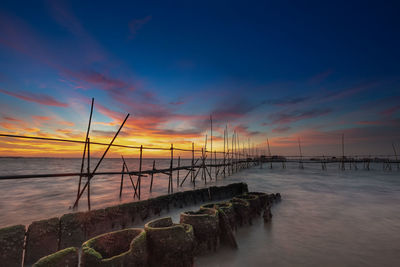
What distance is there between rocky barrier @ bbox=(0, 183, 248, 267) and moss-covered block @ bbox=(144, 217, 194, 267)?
134cm

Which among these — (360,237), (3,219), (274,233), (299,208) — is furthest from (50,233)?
(299,208)

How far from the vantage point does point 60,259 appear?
2.67 metres

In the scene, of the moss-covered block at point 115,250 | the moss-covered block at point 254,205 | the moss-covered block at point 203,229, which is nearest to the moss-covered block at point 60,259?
the moss-covered block at point 115,250

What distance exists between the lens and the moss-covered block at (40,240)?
414cm

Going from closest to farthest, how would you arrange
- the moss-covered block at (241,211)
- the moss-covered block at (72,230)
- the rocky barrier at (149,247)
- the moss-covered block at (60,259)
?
the moss-covered block at (60,259)
the rocky barrier at (149,247)
the moss-covered block at (72,230)
the moss-covered block at (241,211)

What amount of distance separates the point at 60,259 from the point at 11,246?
1.82 meters

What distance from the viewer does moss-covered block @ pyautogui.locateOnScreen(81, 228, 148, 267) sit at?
2799mm

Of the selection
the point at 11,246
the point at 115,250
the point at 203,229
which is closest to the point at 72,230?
the point at 11,246

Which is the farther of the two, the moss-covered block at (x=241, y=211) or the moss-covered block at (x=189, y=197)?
the moss-covered block at (x=189, y=197)

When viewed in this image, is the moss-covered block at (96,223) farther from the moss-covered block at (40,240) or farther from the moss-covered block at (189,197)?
the moss-covered block at (189,197)

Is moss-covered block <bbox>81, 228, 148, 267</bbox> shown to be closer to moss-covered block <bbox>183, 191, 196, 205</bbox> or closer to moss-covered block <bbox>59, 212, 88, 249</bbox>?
moss-covered block <bbox>59, 212, 88, 249</bbox>

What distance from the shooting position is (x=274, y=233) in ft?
24.0

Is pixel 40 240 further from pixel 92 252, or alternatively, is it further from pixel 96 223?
pixel 92 252

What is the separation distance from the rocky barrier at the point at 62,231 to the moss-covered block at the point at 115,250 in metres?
0.31
